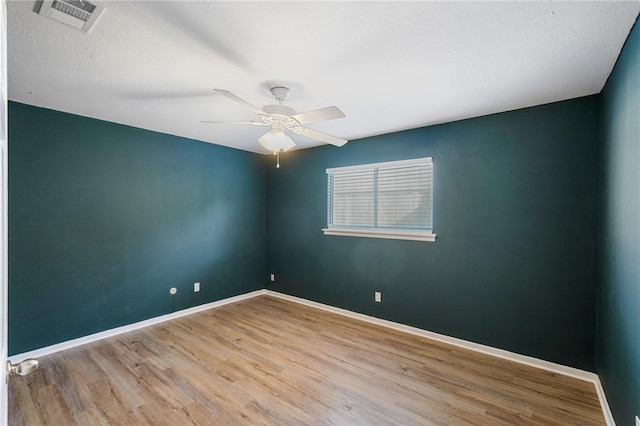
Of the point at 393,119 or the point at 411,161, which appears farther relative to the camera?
the point at 411,161

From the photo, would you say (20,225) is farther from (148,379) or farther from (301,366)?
(301,366)

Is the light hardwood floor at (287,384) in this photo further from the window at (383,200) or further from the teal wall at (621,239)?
the window at (383,200)

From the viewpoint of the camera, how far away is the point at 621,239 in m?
1.80

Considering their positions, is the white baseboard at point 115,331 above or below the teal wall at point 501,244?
below

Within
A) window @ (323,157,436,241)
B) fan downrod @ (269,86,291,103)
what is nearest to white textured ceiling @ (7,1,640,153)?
fan downrod @ (269,86,291,103)

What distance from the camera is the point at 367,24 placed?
5.23 feet

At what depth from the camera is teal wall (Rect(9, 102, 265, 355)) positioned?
2.82 meters

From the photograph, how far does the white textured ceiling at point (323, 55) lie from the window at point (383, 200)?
895 millimetres

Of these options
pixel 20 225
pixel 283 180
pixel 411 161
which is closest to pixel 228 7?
pixel 411 161

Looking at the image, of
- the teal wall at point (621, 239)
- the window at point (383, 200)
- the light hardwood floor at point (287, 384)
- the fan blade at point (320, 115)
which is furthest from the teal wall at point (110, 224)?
the teal wall at point (621, 239)

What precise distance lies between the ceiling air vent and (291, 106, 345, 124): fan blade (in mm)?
1212

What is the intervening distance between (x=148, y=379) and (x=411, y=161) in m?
3.30

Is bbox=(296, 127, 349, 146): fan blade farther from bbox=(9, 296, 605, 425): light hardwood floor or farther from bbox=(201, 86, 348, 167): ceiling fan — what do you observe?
bbox=(9, 296, 605, 425): light hardwood floor

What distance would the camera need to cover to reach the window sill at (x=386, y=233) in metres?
3.38
